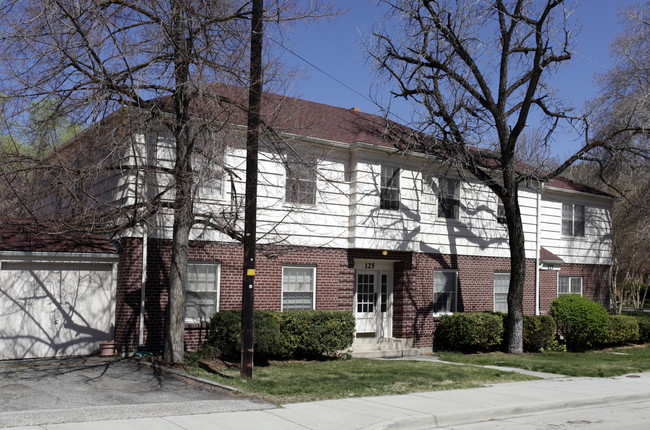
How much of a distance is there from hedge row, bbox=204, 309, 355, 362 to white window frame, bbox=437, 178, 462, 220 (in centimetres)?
581

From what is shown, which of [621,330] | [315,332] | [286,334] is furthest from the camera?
[621,330]

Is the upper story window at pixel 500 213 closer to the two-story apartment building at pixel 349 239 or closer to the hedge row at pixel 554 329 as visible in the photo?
the two-story apartment building at pixel 349 239

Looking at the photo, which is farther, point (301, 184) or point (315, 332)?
point (315, 332)

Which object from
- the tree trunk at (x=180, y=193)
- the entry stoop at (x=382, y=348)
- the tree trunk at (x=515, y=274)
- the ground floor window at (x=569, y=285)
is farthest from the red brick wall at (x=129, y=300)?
the ground floor window at (x=569, y=285)

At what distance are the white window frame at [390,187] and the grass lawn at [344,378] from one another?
189 inches

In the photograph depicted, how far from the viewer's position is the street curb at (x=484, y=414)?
927 centimetres

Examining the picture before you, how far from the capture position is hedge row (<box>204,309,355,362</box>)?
1414 centimetres

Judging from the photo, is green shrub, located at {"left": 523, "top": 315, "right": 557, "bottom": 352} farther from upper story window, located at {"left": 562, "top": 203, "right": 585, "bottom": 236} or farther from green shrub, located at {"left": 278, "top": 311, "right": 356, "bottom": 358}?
green shrub, located at {"left": 278, "top": 311, "right": 356, "bottom": 358}

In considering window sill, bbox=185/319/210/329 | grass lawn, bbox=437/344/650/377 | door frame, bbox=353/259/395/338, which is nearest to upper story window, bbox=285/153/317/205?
door frame, bbox=353/259/395/338

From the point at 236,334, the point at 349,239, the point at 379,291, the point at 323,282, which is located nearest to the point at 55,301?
the point at 236,334

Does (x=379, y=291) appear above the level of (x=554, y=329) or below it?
above

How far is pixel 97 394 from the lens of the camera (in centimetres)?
1055

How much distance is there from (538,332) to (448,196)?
5118 millimetres

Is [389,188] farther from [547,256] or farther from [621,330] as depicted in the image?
[621,330]
